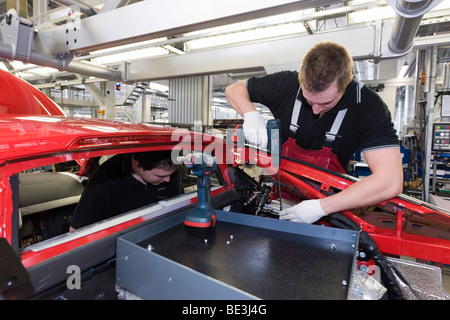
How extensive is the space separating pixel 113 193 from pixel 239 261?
1093 millimetres

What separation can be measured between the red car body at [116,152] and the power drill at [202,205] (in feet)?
0.71

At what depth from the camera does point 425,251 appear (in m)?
1.25

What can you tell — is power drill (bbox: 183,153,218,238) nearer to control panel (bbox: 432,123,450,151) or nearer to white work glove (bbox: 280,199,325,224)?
white work glove (bbox: 280,199,325,224)

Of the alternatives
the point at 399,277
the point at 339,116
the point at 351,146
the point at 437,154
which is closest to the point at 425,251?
the point at 399,277

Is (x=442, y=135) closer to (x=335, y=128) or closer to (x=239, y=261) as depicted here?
(x=335, y=128)

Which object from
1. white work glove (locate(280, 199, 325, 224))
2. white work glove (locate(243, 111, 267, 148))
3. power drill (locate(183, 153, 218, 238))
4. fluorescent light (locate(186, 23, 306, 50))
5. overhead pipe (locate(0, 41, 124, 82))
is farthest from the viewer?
fluorescent light (locate(186, 23, 306, 50))

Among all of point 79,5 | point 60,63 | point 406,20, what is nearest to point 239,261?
point 406,20

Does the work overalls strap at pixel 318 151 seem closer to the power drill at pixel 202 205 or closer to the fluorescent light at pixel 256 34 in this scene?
the power drill at pixel 202 205

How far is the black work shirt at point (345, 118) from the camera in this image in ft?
4.97

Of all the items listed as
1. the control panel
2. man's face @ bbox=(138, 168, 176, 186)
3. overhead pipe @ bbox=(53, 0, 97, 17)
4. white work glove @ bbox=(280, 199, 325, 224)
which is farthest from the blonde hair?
the control panel

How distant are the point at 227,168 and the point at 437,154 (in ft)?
14.2

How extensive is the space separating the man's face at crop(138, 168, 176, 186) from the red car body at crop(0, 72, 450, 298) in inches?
11.5

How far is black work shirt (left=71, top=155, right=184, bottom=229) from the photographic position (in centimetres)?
155

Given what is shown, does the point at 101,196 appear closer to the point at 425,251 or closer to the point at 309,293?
the point at 309,293
